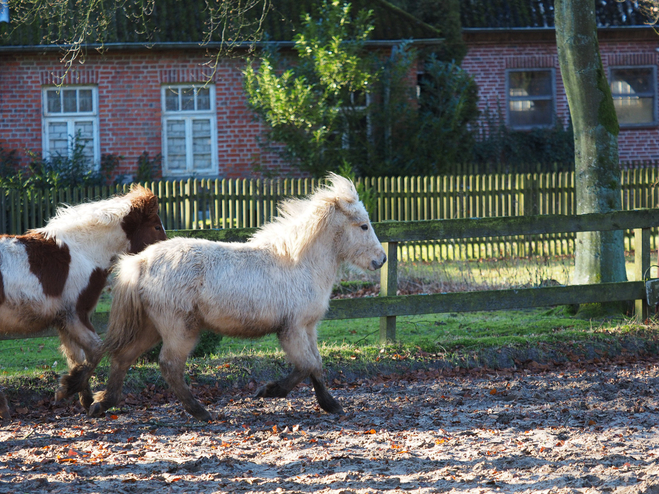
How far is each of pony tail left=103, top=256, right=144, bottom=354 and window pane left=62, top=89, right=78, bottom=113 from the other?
12911 millimetres

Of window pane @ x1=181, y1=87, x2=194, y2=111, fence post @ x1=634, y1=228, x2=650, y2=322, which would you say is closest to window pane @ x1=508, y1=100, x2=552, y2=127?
window pane @ x1=181, y1=87, x2=194, y2=111

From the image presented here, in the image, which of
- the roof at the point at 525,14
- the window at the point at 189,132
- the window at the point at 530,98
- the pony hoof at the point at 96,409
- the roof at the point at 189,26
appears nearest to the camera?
the pony hoof at the point at 96,409

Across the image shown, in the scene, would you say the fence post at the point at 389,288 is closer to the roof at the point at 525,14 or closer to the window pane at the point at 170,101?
the window pane at the point at 170,101

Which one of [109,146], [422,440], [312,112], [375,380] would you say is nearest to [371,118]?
[312,112]

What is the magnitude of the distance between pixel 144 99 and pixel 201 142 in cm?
164

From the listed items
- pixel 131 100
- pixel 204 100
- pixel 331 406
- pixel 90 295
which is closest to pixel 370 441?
pixel 331 406

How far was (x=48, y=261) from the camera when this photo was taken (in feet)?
18.2

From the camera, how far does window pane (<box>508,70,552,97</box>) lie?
20312mm

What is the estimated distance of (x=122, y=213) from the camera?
6000 mm

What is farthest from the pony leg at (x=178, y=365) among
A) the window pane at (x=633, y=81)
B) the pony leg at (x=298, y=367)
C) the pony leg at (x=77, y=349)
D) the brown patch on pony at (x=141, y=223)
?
the window pane at (x=633, y=81)

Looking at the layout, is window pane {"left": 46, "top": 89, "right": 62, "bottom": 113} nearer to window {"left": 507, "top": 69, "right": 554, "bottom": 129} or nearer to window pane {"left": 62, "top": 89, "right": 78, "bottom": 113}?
window pane {"left": 62, "top": 89, "right": 78, "bottom": 113}

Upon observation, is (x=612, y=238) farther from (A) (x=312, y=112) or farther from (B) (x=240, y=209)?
(A) (x=312, y=112)

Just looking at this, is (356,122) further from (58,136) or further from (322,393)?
(322,393)

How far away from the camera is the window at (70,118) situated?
55.9ft
